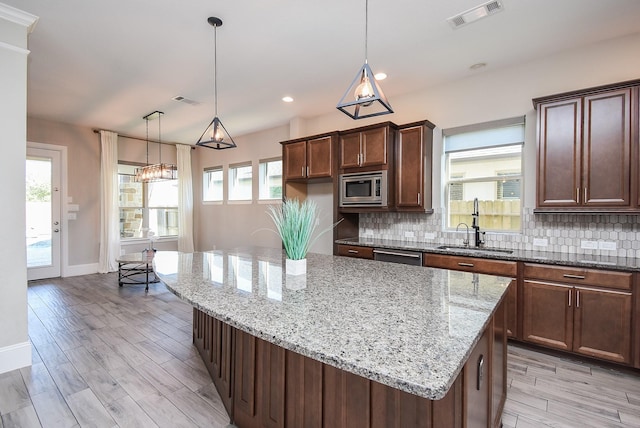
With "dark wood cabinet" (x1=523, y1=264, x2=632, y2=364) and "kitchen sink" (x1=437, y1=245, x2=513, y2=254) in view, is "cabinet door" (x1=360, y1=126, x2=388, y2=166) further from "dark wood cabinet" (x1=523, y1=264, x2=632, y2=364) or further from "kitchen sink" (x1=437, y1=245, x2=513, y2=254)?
"dark wood cabinet" (x1=523, y1=264, x2=632, y2=364)

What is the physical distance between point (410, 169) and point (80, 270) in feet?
20.6

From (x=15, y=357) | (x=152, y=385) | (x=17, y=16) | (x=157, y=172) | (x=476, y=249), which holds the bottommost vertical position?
(x=152, y=385)

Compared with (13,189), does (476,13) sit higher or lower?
higher

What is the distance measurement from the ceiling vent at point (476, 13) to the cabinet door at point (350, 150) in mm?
1659

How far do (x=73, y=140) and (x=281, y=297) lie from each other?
653 cm

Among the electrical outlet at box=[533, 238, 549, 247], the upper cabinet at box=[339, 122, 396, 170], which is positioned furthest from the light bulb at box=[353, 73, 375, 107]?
the electrical outlet at box=[533, 238, 549, 247]

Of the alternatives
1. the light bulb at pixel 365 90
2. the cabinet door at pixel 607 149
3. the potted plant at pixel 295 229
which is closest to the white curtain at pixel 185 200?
the potted plant at pixel 295 229

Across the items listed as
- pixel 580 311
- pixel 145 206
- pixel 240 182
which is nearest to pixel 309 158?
pixel 240 182

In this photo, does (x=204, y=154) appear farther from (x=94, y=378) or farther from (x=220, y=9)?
(x=94, y=378)

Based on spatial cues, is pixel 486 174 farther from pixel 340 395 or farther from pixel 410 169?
pixel 340 395

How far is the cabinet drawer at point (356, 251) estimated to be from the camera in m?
3.74

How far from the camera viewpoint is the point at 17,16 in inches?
94.9

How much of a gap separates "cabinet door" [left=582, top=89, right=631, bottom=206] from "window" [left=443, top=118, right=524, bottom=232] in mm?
712

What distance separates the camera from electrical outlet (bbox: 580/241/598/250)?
2.89 m
